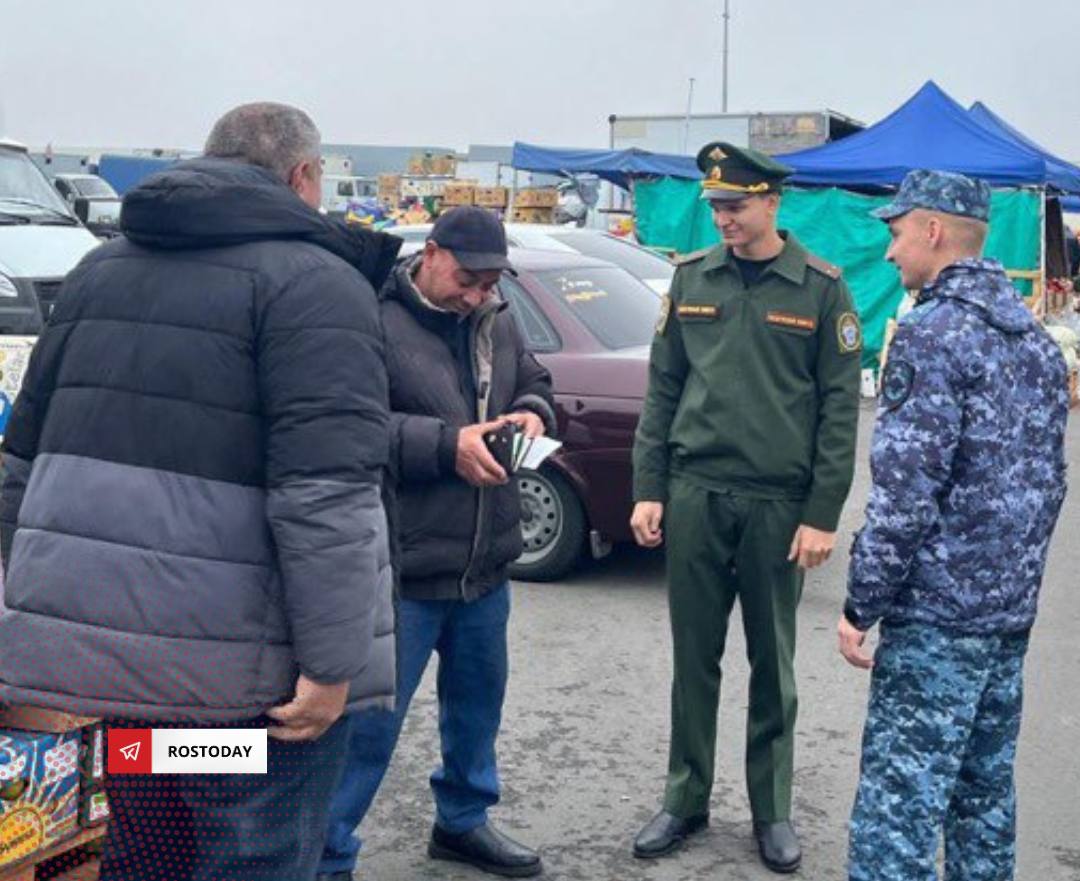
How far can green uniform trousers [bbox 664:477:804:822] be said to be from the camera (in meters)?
4.20

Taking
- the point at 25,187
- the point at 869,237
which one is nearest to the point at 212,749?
the point at 25,187

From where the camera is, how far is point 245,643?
2535 millimetres

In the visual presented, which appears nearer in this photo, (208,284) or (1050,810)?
(208,284)

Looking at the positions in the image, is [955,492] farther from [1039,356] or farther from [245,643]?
[245,643]

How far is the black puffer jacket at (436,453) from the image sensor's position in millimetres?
3764

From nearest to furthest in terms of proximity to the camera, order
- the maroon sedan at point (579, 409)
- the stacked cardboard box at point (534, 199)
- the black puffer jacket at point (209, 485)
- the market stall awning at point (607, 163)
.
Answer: the black puffer jacket at point (209, 485), the maroon sedan at point (579, 409), the market stall awning at point (607, 163), the stacked cardboard box at point (534, 199)

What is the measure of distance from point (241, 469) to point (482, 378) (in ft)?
4.94

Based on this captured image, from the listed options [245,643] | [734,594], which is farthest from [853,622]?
[245,643]

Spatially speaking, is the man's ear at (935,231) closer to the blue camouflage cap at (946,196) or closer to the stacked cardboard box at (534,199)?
the blue camouflage cap at (946,196)

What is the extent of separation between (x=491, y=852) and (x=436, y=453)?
1247 mm

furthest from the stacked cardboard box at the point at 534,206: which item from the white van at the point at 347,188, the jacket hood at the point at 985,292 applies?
the jacket hood at the point at 985,292

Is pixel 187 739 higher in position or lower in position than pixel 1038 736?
higher

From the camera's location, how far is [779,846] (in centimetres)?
428

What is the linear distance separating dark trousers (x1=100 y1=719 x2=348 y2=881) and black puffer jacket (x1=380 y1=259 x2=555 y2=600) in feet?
3.63
